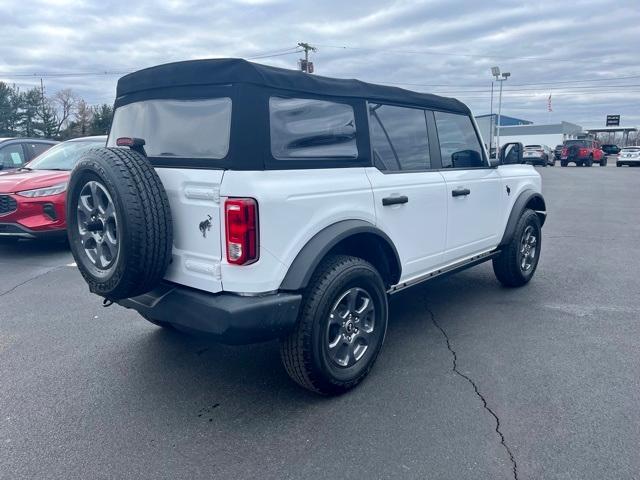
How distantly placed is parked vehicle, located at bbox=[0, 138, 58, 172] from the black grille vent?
7.61 feet

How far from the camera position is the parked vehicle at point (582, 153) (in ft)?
112

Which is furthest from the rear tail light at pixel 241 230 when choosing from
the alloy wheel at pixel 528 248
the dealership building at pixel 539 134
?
the dealership building at pixel 539 134

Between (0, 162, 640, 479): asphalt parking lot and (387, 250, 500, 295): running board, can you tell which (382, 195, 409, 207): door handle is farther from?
(0, 162, 640, 479): asphalt parking lot

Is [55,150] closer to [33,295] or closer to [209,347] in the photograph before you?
[33,295]

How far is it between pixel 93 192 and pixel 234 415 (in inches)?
61.7

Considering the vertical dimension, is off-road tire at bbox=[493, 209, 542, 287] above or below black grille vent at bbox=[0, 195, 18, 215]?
below

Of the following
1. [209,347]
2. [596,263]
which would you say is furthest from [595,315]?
[209,347]

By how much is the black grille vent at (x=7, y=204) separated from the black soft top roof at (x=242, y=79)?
407 cm

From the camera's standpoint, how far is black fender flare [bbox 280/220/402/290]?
2850 millimetres

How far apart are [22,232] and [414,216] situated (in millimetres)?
5540

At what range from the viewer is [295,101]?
3.08m

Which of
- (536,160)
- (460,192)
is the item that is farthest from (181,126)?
(536,160)

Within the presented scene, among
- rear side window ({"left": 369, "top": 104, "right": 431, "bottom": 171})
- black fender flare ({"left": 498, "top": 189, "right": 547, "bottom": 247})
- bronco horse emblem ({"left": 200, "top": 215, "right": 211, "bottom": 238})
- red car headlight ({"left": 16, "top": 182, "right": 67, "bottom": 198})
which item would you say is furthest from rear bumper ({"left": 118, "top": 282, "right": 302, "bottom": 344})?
red car headlight ({"left": 16, "top": 182, "right": 67, "bottom": 198})

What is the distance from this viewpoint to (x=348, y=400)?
321cm
